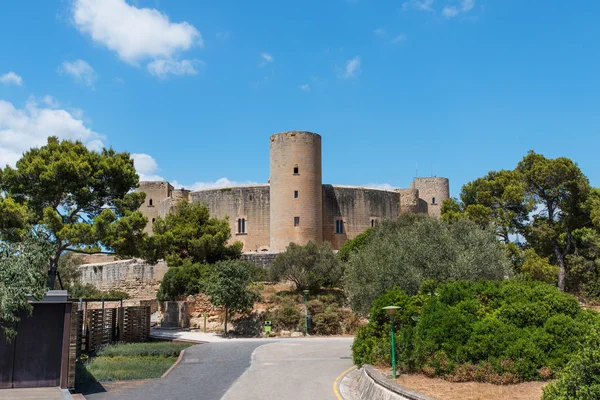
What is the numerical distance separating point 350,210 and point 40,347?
34.9 meters

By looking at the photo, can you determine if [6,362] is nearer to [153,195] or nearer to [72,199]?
[72,199]

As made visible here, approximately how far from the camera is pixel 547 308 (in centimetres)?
1121

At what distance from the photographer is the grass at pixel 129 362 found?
13.2 meters

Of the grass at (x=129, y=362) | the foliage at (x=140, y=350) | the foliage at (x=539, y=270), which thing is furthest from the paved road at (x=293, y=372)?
the foliage at (x=539, y=270)

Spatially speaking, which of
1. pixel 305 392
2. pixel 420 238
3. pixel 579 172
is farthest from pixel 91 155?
pixel 579 172

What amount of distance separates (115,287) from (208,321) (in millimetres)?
14782

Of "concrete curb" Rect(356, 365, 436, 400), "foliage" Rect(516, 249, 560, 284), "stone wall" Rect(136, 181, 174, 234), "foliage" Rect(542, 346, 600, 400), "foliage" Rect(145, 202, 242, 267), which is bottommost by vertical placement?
"concrete curb" Rect(356, 365, 436, 400)

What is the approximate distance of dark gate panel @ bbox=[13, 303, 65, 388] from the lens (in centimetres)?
1081

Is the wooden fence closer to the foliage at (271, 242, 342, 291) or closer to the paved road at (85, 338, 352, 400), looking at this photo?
the paved road at (85, 338, 352, 400)

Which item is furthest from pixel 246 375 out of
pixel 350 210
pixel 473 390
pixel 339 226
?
pixel 350 210

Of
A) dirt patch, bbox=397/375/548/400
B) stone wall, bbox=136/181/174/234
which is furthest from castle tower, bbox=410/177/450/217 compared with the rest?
dirt patch, bbox=397/375/548/400

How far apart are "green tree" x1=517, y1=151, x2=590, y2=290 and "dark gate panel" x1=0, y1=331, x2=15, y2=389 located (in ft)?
87.9

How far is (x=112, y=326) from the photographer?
794 inches

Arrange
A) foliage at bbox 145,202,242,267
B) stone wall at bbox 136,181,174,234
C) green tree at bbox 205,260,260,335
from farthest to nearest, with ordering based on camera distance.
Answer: stone wall at bbox 136,181,174,234
foliage at bbox 145,202,242,267
green tree at bbox 205,260,260,335
